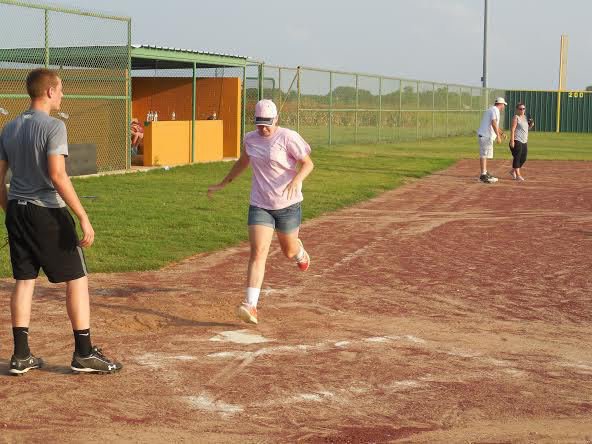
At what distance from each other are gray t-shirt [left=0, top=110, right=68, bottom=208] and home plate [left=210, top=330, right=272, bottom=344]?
175 centimetres

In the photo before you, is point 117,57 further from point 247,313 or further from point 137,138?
point 247,313

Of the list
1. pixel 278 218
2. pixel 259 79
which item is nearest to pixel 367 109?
pixel 259 79

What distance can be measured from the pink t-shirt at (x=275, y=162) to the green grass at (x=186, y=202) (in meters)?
3.08

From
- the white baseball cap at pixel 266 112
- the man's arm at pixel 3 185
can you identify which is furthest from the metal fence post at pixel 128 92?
the man's arm at pixel 3 185

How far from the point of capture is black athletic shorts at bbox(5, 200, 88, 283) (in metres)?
6.49

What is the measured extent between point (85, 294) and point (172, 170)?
1839 cm

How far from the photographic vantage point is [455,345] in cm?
755

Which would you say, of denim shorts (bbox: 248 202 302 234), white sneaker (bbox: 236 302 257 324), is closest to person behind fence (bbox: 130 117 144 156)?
denim shorts (bbox: 248 202 302 234)

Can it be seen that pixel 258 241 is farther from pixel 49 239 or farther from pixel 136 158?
pixel 136 158

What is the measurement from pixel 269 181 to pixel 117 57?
1634 cm

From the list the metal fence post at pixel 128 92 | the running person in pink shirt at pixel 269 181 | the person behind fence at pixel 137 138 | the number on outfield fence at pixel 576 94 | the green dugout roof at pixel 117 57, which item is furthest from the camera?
the number on outfield fence at pixel 576 94

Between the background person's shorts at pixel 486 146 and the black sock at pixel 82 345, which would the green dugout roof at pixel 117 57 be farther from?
the black sock at pixel 82 345

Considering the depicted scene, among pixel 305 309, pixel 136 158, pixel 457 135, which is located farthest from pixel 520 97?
pixel 305 309

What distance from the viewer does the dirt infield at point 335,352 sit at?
221 inches
